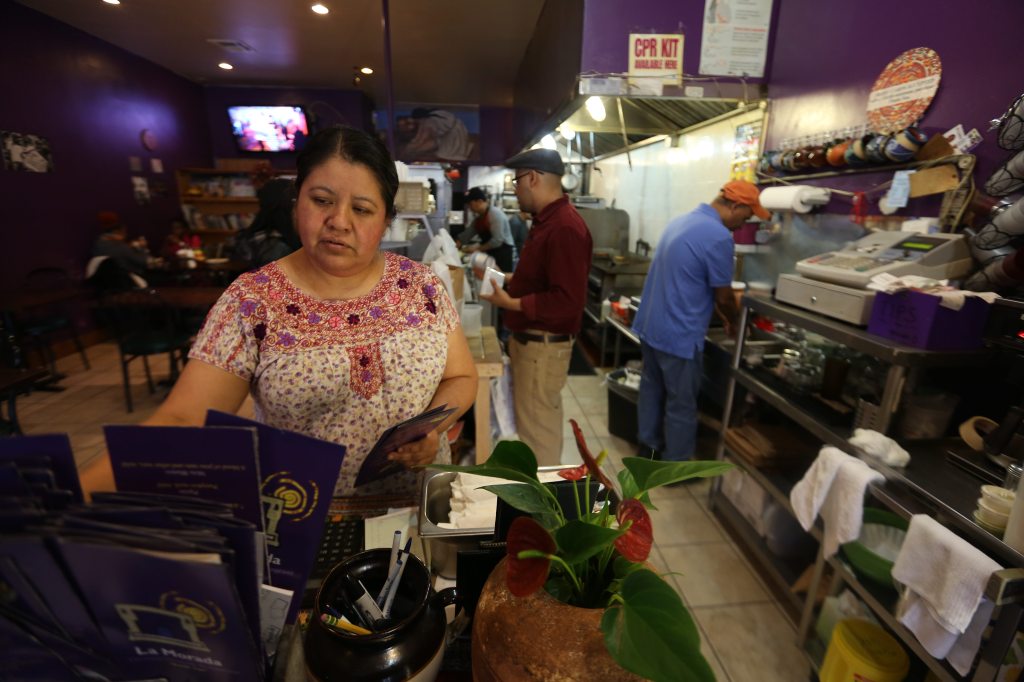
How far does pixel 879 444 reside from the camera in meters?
1.61

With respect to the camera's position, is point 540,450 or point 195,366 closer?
point 195,366

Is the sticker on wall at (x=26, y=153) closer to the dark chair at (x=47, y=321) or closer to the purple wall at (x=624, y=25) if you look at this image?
the dark chair at (x=47, y=321)

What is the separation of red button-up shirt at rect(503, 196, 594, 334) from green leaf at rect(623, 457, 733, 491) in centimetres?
196

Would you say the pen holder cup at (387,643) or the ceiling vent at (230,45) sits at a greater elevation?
the ceiling vent at (230,45)

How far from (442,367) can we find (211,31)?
635cm

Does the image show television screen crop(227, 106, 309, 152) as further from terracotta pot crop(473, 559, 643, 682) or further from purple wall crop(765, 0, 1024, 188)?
terracotta pot crop(473, 559, 643, 682)

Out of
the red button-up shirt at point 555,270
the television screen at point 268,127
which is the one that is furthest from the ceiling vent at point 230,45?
the red button-up shirt at point 555,270

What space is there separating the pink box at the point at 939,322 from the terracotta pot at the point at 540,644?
1661 millimetres

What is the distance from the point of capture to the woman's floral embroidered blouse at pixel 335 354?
3.50 feet

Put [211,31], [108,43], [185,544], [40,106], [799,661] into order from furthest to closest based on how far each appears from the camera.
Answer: [108,43]
[211,31]
[40,106]
[799,661]
[185,544]

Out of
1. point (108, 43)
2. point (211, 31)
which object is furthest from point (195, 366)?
point (108, 43)

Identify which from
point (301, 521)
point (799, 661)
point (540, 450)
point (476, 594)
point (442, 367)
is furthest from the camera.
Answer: point (540, 450)

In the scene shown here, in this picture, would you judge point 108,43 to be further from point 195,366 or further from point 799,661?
point 799,661

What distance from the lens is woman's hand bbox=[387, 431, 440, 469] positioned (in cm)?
103
